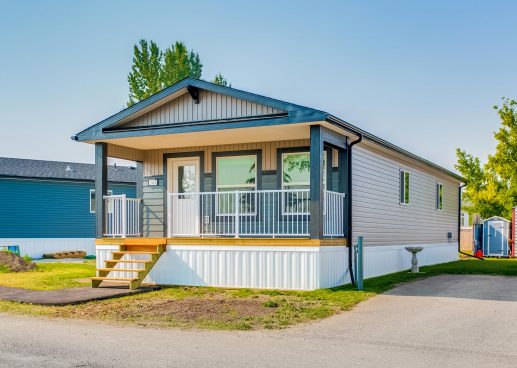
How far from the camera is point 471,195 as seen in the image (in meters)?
32.9

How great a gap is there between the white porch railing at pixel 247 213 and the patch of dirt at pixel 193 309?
2793 millimetres

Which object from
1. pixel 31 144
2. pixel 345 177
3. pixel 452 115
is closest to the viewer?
pixel 345 177

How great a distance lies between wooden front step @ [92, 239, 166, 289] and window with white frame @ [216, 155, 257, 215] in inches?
86.5

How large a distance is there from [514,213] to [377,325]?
22392mm

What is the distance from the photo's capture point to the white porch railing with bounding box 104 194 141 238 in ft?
50.5

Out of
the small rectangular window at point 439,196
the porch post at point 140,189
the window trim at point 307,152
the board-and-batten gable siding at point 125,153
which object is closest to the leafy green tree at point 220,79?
the small rectangular window at point 439,196

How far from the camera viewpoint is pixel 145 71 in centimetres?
3841

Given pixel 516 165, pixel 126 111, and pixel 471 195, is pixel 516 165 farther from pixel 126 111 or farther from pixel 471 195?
pixel 126 111

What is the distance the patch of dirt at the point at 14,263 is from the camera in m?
19.2

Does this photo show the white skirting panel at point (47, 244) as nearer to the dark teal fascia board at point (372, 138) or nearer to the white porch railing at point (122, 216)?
the white porch railing at point (122, 216)

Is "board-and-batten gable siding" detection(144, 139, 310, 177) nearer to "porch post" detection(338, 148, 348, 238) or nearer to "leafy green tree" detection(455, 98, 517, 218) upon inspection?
"porch post" detection(338, 148, 348, 238)

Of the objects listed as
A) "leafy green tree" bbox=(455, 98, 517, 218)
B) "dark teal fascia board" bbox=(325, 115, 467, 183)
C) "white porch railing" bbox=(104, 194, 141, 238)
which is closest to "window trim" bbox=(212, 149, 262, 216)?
"white porch railing" bbox=(104, 194, 141, 238)

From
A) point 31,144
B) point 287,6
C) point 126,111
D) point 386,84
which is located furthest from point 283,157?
point 31,144

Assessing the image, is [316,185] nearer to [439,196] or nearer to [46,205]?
[439,196]
